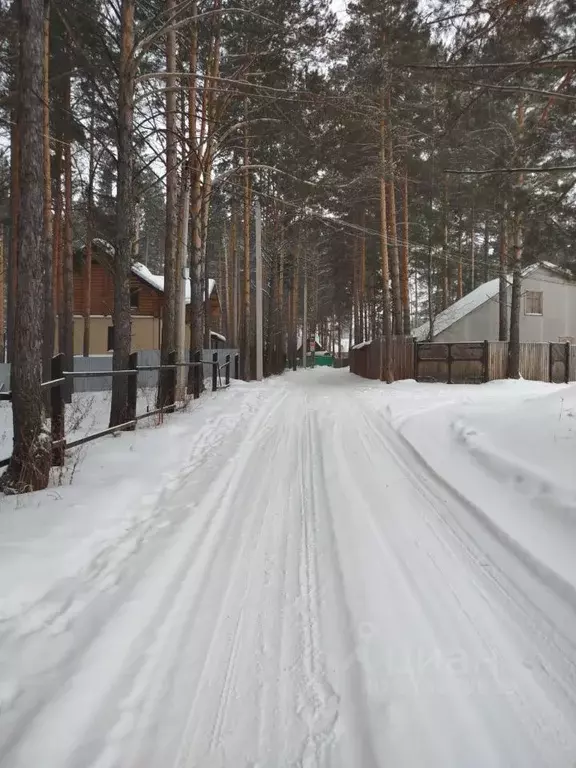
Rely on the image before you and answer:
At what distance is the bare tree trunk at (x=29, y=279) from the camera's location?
4777 millimetres

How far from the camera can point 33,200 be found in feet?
15.8

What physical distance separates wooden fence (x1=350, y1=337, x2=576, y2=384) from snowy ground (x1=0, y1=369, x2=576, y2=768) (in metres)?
15.2

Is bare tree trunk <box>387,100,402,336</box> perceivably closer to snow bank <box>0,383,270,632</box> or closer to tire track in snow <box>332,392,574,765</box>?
snow bank <box>0,383,270,632</box>

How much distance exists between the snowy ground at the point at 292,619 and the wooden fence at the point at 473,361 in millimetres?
15183

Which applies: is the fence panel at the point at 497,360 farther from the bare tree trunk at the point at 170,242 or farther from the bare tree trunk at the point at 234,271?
the bare tree trunk at the point at 170,242

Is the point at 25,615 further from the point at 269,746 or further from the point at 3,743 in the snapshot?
the point at 269,746

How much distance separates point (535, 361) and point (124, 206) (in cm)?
1803

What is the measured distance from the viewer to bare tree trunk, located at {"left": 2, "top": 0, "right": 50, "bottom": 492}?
15.7ft

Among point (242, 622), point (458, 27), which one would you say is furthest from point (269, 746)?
point (458, 27)

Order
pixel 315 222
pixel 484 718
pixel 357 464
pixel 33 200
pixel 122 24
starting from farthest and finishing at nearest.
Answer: pixel 315 222 → pixel 122 24 → pixel 357 464 → pixel 33 200 → pixel 484 718

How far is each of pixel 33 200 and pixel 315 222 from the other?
69.2 ft

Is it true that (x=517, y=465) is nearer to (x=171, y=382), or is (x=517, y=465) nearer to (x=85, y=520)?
(x=85, y=520)

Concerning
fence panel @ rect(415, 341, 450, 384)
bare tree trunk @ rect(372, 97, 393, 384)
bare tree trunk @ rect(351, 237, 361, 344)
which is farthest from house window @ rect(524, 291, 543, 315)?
bare tree trunk @ rect(372, 97, 393, 384)

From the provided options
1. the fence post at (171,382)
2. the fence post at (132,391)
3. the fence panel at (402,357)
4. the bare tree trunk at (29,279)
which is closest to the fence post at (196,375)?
the fence post at (171,382)
